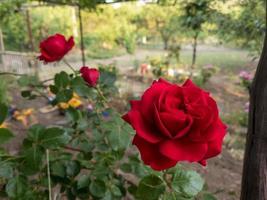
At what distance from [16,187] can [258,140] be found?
2.07 feet

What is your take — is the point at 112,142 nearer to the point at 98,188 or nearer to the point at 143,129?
the point at 98,188

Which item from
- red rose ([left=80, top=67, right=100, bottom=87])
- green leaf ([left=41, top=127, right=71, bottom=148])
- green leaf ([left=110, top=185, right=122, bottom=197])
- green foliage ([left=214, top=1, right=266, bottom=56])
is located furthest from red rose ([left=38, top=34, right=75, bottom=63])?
green foliage ([left=214, top=1, right=266, bottom=56])

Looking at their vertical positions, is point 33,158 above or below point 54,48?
below

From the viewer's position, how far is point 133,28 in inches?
465

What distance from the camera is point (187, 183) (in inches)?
29.7

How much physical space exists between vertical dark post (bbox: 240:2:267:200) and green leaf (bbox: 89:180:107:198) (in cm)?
42

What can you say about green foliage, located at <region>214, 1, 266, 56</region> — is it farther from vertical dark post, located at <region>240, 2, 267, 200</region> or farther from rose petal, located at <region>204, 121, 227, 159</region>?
rose petal, located at <region>204, 121, 227, 159</region>

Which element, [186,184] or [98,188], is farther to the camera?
[98,188]

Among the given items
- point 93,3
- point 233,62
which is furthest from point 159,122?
point 233,62

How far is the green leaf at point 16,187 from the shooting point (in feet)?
2.91

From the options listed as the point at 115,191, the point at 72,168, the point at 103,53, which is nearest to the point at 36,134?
the point at 72,168

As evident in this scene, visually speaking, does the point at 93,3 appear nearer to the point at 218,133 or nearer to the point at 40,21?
the point at 218,133

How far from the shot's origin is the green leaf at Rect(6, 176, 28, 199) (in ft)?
2.91

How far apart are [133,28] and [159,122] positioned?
1160cm
